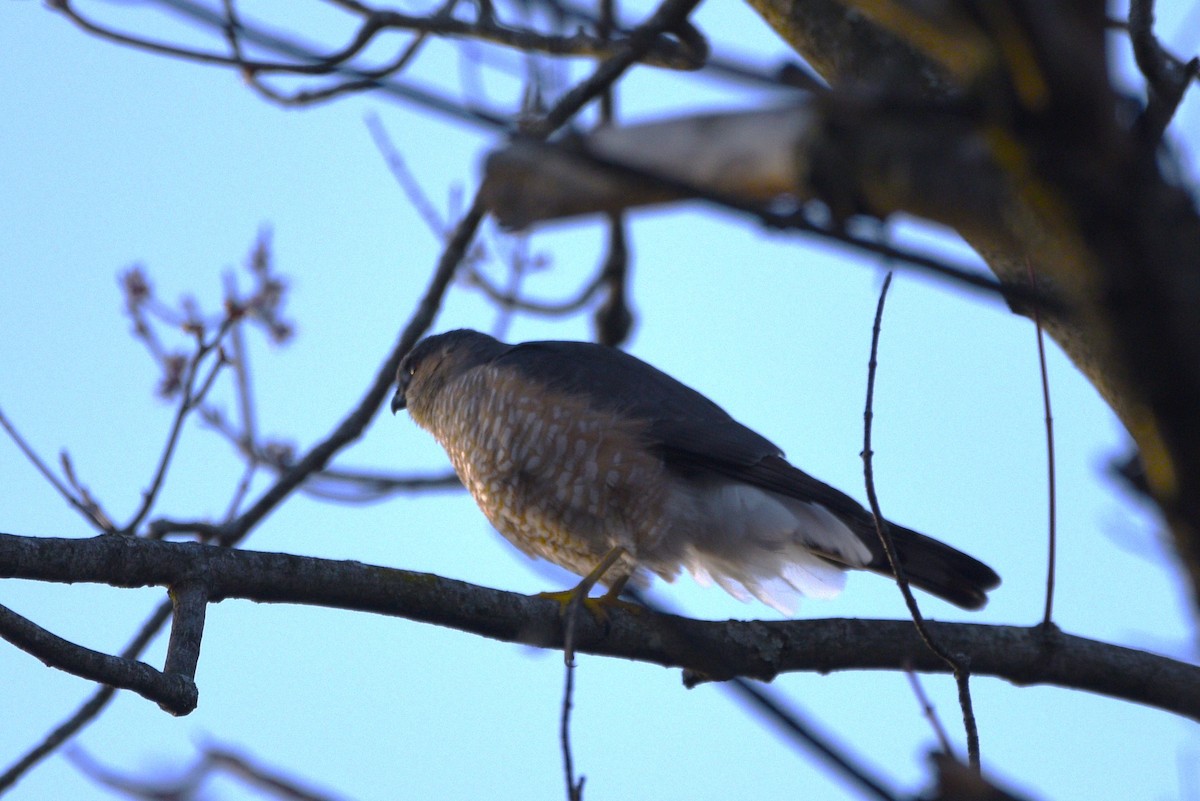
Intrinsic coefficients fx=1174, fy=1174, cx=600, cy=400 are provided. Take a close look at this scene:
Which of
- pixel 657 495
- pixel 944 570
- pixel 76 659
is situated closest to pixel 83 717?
pixel 76 659

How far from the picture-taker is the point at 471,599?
3.07 meters

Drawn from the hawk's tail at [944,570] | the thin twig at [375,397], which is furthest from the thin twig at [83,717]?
the hawk's tail at [944,570]

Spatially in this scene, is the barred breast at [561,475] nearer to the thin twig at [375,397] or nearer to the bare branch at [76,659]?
the thin twig at [375,397]

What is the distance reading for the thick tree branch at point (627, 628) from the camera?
2777mm

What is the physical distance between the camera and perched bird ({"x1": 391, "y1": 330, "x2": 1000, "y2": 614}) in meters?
4.25

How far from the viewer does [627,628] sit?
347cm

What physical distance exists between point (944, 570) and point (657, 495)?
1032 mm

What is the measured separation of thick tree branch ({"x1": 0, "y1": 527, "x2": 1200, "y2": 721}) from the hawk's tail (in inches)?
23.7

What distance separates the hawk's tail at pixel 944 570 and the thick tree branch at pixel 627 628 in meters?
0.60

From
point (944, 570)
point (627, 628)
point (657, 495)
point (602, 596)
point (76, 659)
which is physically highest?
point (657, 495)

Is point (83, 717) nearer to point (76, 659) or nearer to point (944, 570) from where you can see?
point (76, 659)

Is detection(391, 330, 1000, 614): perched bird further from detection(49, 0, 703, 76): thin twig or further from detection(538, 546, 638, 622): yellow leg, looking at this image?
detection(49, 0, 703, 76): thin twig

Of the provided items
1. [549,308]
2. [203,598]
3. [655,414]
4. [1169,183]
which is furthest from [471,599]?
[549,308]

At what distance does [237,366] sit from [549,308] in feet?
4.86
